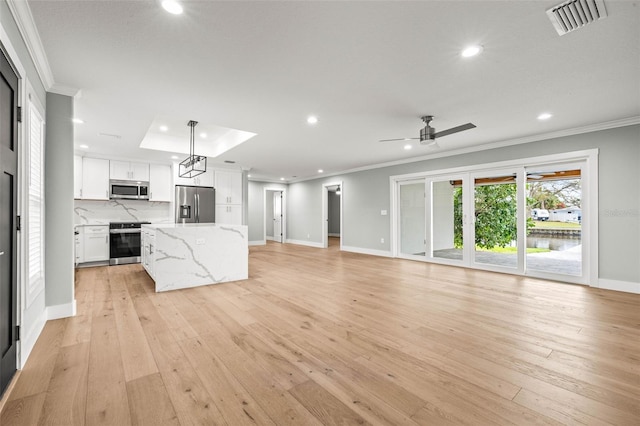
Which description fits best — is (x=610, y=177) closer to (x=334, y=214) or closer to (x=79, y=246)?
(x=79, y=246)

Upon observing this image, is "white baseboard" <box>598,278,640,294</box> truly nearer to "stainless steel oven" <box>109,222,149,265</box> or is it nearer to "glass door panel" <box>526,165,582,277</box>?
"glass door panel" <box>526,165,582,277</box>

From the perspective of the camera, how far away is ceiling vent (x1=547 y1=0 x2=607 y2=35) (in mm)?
1802

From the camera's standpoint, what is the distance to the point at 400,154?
6.36m

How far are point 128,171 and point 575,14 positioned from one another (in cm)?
774

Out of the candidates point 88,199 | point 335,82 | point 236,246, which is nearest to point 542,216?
Result: point 335,82

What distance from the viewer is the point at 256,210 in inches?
400

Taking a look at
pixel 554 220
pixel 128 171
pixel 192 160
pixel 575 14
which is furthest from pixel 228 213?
pixel 575 14

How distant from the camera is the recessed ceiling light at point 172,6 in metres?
1.79

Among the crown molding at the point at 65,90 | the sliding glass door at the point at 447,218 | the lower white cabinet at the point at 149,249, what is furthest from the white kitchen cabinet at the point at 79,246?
the sliding glass door at the point at 447,218

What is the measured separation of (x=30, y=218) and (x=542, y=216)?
6895mm

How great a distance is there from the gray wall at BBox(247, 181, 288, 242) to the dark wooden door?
7.97 metres

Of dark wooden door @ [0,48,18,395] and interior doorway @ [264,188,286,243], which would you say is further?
interior doorway @ [264,188,286,243]

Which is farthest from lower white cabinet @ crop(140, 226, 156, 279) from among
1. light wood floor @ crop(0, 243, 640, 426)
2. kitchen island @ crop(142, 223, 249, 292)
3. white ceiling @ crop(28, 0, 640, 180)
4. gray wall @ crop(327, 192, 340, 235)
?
gray wall @ crop(327, 192, 340, 235)

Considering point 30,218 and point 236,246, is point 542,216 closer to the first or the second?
point 236,246
